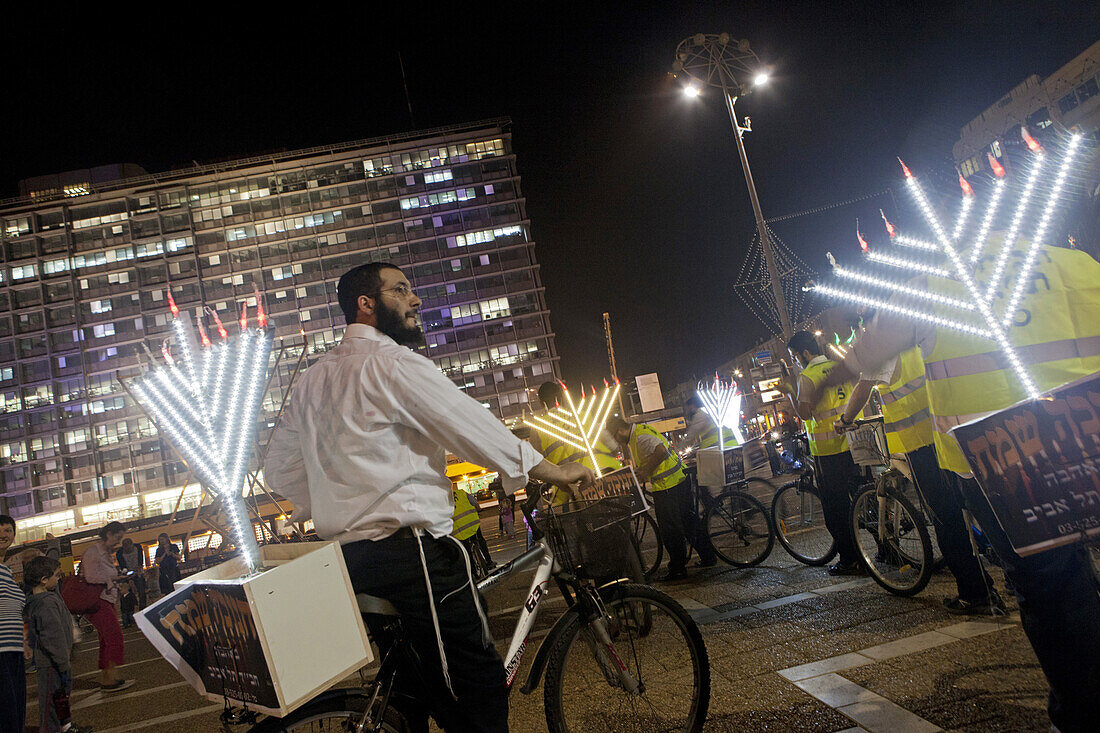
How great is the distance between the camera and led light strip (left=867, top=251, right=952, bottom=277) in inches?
106

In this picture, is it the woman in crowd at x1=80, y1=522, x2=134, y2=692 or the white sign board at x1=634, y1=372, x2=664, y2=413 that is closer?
the woman in crowd at x1=80, y1=522, x2=134, y2=692

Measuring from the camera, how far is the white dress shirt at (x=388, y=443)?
204 centimetres

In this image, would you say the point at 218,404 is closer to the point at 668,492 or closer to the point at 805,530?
the point at 668,492

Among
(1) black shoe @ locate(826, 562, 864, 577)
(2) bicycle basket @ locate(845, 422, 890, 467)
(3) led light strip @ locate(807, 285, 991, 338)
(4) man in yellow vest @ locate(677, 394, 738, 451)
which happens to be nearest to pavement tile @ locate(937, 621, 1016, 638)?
(2) bicycle basket @ locate(845, 422, 890, 467)

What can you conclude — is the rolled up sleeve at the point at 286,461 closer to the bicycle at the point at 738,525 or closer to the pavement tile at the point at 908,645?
the pavement tile at the point at 908,645

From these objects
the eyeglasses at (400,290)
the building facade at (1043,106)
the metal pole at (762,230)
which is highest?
the building facade at (1043,106)

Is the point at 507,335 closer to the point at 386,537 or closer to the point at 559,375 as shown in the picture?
the point at 559,375

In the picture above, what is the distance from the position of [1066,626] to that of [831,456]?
142 inches

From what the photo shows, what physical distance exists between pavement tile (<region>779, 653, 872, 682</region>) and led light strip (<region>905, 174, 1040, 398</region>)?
5.92ft

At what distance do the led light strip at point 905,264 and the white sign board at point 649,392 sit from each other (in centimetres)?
5716

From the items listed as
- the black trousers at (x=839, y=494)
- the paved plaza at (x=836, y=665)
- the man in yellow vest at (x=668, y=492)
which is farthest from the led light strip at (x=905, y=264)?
the man in yellow vest at (x=668, y=492)

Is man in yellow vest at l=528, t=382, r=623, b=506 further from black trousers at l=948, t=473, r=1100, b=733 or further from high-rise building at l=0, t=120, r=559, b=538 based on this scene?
high-rise building at l=0, t=120, r=559, b=538


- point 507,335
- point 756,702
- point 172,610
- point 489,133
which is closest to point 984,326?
point 756,702

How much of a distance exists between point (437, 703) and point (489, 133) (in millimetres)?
73768
